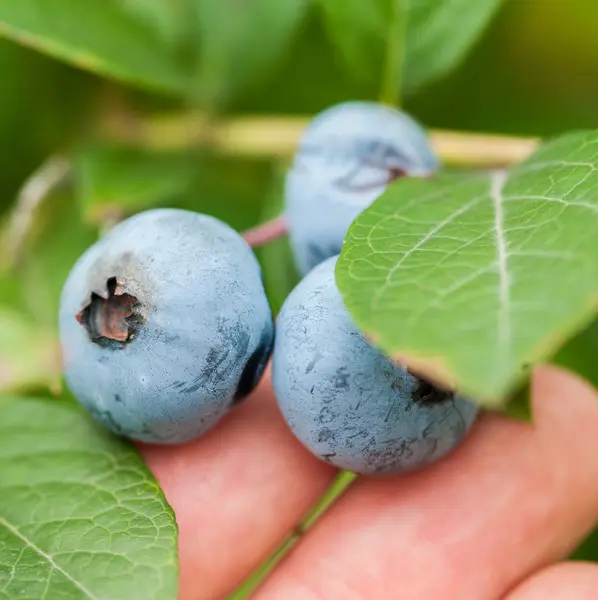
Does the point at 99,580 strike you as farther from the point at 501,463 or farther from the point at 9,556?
the point at 501,463

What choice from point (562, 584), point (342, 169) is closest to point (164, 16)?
point (342, 169)

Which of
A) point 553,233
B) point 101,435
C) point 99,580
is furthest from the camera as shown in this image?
point 101,435

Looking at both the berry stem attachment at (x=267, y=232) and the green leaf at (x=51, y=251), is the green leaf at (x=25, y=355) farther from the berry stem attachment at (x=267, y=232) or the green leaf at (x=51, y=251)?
the berry stem attachment at (x=267, y=232)

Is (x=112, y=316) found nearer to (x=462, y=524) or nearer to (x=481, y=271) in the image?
(x=481, y=271)

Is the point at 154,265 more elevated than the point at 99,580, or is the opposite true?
the point at 154,265

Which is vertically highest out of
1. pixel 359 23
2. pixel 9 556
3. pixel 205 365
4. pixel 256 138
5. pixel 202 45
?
pixel 359 23

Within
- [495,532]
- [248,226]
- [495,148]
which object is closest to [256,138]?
[248,226]

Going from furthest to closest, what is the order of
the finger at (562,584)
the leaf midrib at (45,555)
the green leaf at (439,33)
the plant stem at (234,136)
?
the plant stem at (234,136), the green leaf at (439,33), the finger at (562,584), the leaf midrib at (45,555)

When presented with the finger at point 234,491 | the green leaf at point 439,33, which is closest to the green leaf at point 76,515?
the finger at point 234,491
